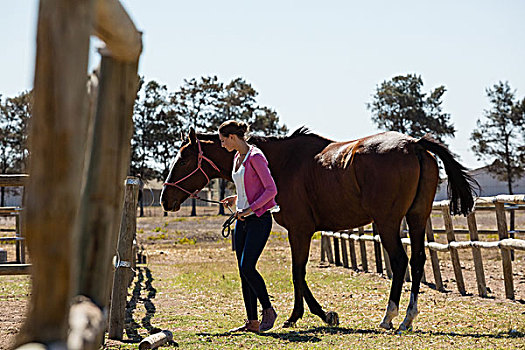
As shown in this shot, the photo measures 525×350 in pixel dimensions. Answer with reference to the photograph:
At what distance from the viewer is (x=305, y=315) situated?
7441mm

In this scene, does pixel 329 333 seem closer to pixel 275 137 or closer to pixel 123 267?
pixel 123 267

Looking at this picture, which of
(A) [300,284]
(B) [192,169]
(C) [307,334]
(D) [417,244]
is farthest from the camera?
(B) [192,169]

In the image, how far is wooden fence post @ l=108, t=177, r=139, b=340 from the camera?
228 inches

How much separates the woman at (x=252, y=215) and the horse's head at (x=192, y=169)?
1356mm

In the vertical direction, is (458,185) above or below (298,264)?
above

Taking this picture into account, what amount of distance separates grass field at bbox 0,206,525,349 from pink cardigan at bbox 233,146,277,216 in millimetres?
1294

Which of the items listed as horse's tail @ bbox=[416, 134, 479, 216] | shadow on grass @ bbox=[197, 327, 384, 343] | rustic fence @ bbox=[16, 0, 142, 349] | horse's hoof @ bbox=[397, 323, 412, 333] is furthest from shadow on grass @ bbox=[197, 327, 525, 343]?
rustic fence @ bbox=[16, 0, 142, 349]

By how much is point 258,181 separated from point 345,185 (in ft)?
4.31

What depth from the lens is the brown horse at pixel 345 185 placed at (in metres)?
6.49

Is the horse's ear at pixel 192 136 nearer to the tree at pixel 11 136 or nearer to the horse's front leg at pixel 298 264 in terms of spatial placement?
the horse's front leg at pixel 298 264

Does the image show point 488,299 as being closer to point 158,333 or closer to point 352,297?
point 352,297

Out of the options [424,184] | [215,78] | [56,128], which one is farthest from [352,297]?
[215,78]

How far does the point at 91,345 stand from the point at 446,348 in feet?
11.9

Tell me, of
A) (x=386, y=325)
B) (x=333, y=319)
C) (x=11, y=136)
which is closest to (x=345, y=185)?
(x=333, y=319)
